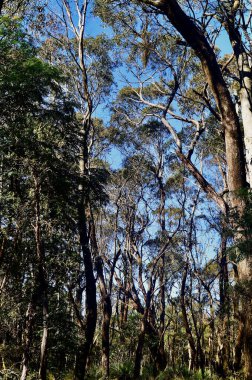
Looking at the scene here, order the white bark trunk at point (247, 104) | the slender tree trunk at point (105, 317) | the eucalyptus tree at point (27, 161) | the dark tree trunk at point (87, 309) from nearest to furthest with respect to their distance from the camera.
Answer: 1. the white bark trunk at point (247, 104)
2. the eucalyptus tree at point (27, 161)
3. the dark tree trunk at point (87, 309)
4. the slender tree trunk at point (105, 317)

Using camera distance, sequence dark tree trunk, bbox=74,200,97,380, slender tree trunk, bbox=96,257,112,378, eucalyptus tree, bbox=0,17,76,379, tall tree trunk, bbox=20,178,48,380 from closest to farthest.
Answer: tall tree trunk, bbox=20,178,48,380, eucalyptus tree, bbox=0,17,76,379, dark tree trunk, bbox=74,200,97,380, slender tree trunk, bbox=96,257,112,378

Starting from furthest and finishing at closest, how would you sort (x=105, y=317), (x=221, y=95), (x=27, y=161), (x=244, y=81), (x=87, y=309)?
(x=105, y=317), (x=87, y=309), (x=244, y=81), (x=27, y=161), (x=221, y=95)

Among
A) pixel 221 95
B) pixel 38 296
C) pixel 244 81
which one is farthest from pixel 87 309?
pixel 244 81

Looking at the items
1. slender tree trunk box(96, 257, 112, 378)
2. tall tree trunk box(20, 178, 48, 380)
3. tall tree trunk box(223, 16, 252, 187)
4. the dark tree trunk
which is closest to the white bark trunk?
tall tree trunk box(223, 16, 252, 187)

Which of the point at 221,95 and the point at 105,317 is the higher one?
the point at 221,95

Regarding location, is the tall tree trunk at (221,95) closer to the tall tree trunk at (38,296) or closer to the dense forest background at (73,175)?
the dense forest background at (73,175)

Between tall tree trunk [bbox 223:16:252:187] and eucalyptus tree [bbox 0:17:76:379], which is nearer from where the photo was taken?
tall tree trunk [bbox 223:16:252:187]

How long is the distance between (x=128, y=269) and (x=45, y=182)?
29.3 feet

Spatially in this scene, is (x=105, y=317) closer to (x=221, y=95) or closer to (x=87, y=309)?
(x=87, y=309)

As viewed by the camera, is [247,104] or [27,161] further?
[247,104]

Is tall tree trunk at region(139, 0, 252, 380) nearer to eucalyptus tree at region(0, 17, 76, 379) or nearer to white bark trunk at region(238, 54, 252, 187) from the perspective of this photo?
white bark trunk at region(238, 54, 252, 187)

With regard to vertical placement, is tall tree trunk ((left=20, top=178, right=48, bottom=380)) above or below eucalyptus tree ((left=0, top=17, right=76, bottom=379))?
below

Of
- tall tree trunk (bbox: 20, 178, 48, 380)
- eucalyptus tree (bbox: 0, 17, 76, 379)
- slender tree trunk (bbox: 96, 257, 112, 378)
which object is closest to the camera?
tall tree trunk (bbox: 20, 178, 48, 380)

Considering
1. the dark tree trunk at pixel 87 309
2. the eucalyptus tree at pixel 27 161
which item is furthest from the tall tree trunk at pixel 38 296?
the dark tree trunk at pixel 87 309
